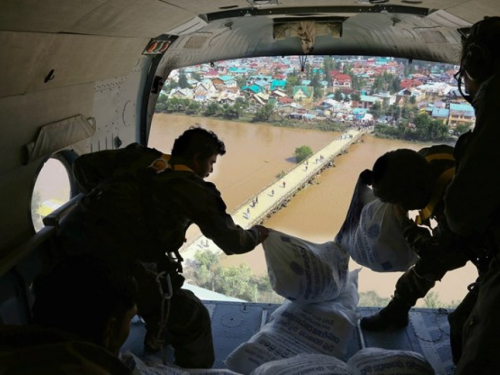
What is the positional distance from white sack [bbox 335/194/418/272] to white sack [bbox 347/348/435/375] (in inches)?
20.1

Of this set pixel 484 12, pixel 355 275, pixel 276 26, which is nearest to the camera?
pixel 484 12

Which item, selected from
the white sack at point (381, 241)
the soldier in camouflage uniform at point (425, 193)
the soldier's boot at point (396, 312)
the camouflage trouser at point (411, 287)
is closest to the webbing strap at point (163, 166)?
the soldier in camouflage uniform at point (425, 193)

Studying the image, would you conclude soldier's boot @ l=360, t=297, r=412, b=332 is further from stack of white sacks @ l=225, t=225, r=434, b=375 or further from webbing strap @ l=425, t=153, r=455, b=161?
webbing strap @ l=425, t=153, r=455, b=161

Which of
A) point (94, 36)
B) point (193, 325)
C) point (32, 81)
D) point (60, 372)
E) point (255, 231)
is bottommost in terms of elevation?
point (193, 325)

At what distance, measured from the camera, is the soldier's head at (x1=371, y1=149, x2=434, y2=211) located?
165 cm

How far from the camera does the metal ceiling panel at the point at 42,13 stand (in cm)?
127

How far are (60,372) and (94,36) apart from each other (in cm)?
166

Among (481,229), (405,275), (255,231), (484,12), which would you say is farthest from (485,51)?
(405,275)

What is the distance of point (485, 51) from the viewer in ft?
3.88

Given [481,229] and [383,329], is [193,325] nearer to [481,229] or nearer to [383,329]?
[383,329]

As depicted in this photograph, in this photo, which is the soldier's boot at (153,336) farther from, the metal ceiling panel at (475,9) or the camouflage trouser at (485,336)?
the metal ceiling panel at (475,9)

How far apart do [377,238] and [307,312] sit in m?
→ 0.52

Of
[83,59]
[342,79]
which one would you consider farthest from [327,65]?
[83,59]

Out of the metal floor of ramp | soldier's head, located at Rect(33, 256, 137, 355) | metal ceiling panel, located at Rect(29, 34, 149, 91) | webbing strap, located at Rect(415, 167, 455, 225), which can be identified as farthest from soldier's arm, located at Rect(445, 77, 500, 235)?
metal ceiling panel, located at Rect(29, 34, 149, 91)
